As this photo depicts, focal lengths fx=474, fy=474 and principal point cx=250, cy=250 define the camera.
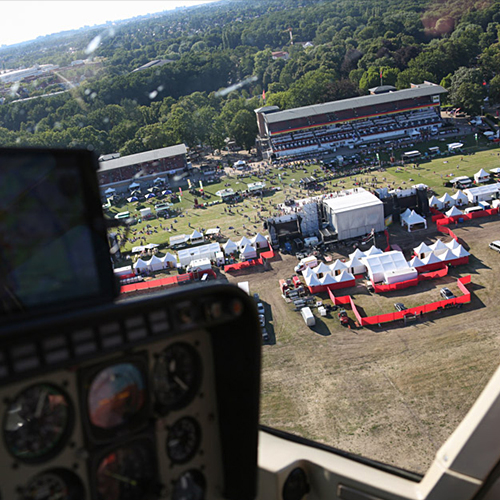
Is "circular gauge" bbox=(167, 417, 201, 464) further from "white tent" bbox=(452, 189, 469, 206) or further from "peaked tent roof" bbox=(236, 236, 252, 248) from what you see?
"white tent" bbox=(452, 189, 469, 206)

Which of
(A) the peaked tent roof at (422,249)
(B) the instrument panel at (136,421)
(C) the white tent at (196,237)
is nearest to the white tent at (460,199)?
(A) the peaked tent roof at (422,249)

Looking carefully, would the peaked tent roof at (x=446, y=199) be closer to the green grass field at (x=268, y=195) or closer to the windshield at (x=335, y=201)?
the windshield at (x=335, y=201)

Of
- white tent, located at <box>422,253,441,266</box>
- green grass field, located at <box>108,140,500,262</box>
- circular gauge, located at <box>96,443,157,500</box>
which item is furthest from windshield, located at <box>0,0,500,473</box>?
circular gauge, located at <box>96,443,157,500</box>

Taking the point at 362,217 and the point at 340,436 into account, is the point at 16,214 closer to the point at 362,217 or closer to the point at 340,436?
the point at 340,436

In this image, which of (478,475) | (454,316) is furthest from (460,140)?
(478,475)

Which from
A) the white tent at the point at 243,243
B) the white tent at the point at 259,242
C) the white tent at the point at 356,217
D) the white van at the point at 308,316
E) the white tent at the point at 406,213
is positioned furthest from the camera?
the white tent at the point at 406,213
